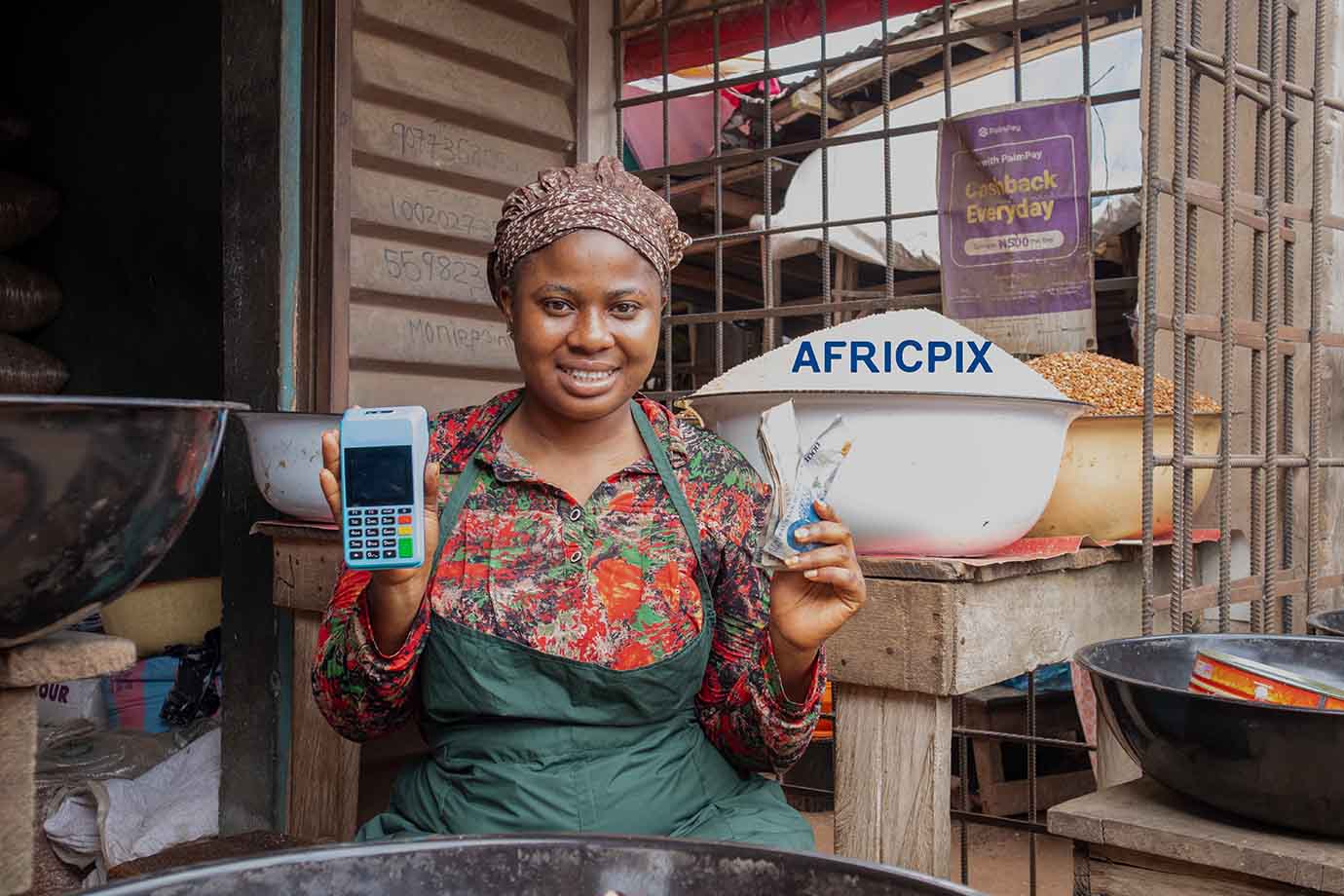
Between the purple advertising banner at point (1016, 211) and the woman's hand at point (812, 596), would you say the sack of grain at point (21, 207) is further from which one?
the woman's hand at point (812, 596)

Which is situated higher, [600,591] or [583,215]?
[583,215]

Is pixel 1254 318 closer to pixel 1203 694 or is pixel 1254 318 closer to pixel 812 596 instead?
pixel 1203 694

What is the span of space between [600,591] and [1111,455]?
106 centimetres

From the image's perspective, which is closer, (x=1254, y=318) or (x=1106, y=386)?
(x=1254, y=318)

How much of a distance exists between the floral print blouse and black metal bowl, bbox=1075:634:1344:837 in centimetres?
38

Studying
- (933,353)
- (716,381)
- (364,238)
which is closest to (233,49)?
(364,238)

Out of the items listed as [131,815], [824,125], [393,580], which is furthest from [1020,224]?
[131,815]

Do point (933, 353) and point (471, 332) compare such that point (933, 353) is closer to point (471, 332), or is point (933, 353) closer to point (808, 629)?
point (808, 629)

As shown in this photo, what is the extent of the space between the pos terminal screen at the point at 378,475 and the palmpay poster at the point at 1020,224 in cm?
209

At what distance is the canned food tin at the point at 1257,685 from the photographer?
141 centimetres

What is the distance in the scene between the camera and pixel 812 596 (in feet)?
4.50

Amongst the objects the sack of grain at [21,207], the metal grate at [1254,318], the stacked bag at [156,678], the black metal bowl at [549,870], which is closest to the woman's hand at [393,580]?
the black metal bowl at [549,870]

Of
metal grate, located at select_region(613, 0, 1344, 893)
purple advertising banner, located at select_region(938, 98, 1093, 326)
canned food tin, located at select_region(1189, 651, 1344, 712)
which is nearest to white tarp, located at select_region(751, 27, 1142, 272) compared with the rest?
metal grate, located at select_region(613, 0, 1344, 893)

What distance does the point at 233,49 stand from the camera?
9.80 feet
